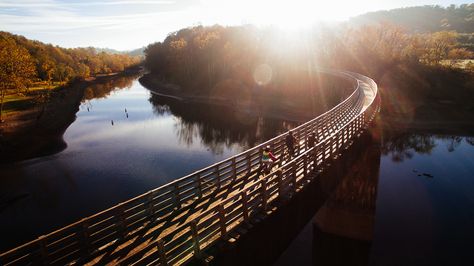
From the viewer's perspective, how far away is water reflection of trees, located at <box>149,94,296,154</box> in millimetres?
41094

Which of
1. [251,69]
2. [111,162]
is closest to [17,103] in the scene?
[111,162]

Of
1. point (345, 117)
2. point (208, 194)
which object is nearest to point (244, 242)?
point (208, 194)

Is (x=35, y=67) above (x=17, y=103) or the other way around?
above

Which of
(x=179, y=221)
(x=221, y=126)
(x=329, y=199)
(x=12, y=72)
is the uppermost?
(x=12, y=72)

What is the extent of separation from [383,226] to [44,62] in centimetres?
11086

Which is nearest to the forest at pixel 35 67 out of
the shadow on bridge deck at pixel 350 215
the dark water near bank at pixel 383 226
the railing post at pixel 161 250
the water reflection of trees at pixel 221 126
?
the water reflection of trees at pixel 221 126

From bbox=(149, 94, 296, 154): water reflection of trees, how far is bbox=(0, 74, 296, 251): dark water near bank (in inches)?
5.6

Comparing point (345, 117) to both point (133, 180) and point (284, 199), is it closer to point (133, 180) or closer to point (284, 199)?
point (284, 199)

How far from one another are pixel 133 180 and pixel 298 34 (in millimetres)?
78800

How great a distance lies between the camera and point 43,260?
316 inches

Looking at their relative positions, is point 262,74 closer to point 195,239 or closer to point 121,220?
point 121,220

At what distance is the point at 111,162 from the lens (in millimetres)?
33438

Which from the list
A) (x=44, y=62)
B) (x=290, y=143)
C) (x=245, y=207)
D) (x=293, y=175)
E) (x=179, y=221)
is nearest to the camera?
(x=245, y=207)

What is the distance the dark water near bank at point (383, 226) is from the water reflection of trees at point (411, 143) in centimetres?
1007
